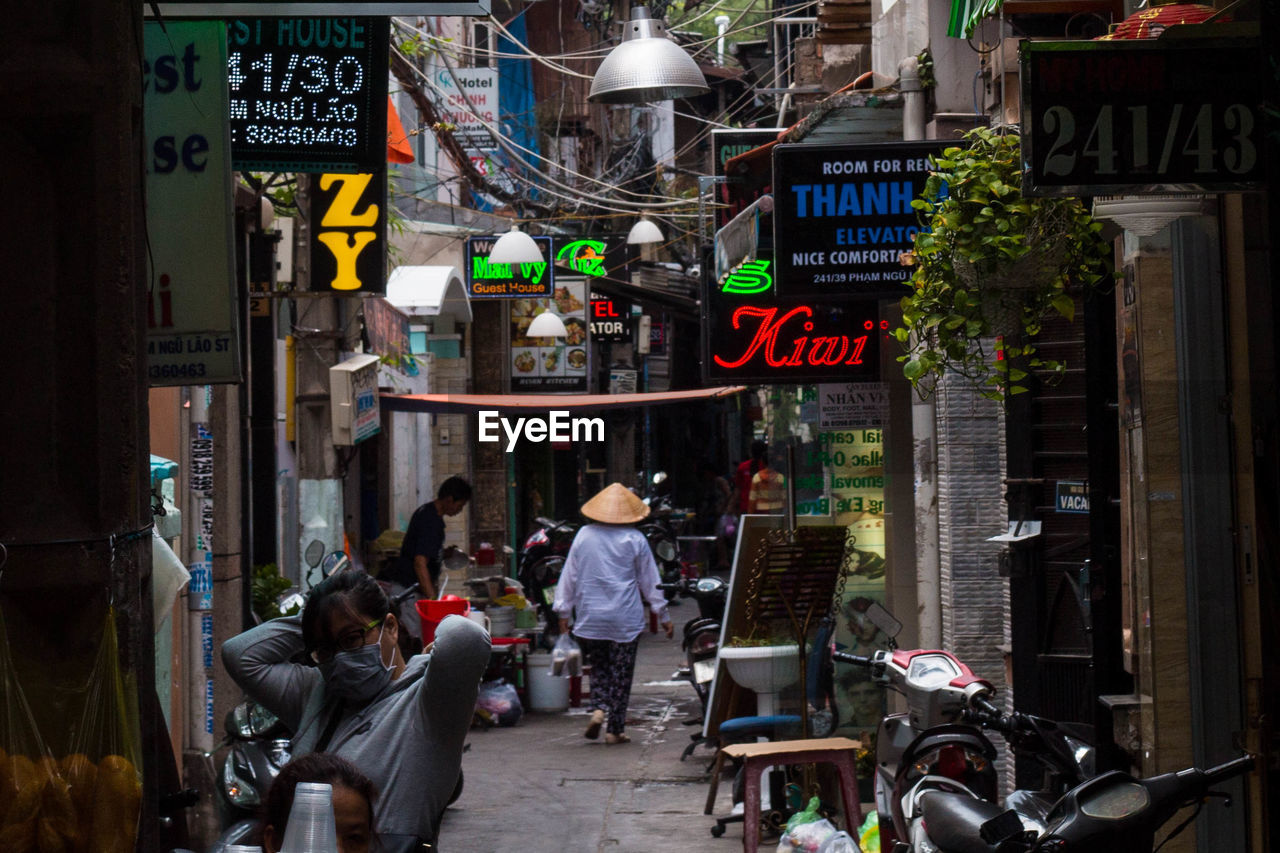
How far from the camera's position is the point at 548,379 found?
2792 centimetres

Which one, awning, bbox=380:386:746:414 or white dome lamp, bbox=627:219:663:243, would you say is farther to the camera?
white dome lamp, bbox=627:219:663:243

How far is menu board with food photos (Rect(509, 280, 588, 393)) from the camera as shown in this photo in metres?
27.9

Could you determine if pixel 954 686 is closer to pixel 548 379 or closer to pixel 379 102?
pixel 379 102

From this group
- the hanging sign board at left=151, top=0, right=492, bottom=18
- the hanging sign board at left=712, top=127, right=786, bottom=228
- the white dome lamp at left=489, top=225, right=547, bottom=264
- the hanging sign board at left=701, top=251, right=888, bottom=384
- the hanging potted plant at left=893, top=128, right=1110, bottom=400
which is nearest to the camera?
the hanging sign board at left=151, top=0, right=492, bottom=18

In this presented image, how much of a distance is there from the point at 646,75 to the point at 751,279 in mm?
1671

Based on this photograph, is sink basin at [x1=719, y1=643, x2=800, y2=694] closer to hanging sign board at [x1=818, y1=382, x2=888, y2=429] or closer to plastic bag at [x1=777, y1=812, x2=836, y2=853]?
hanging sign board at [x1=818, y1=382, x2=888, y2=429]

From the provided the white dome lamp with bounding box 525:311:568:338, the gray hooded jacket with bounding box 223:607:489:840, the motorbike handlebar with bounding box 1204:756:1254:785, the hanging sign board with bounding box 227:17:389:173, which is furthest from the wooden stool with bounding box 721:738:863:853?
the white dome lamp with bounding box 525:311:568:338

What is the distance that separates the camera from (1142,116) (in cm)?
418

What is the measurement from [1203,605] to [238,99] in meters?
4.21

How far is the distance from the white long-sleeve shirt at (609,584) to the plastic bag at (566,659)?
1007mm

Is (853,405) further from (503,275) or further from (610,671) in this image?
(503,275)

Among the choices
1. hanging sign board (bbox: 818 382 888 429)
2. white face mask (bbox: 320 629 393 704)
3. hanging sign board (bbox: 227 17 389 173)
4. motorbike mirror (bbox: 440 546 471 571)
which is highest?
hanging sign board (bbox: 227 17 389 173)

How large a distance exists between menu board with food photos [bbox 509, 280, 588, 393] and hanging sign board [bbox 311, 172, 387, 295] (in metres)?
15.3

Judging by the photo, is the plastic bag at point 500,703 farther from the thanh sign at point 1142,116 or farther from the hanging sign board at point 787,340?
the thanh sign at point 1142,116
